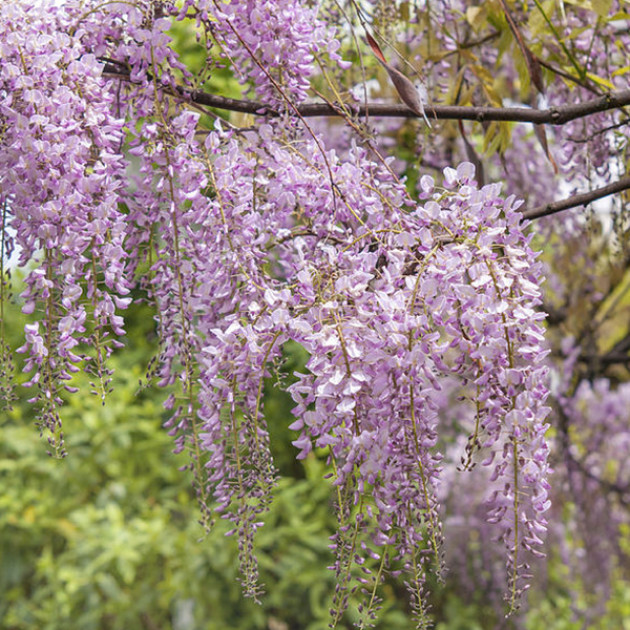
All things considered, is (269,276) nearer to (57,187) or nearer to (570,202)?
(57,187)

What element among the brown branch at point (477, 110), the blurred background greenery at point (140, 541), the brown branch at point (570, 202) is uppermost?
the brown branch at point (477, 110)

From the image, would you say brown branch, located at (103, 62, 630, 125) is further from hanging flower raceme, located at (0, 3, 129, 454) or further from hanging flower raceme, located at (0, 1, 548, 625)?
hanging flower raceme, located at (0, 3, 129, 454)

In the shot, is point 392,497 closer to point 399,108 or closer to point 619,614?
point 399,108

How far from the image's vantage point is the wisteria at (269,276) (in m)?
0.89

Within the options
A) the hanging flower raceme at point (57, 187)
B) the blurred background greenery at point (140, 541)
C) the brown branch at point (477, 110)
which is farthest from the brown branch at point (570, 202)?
the blurred background greenery at point (140, 541)

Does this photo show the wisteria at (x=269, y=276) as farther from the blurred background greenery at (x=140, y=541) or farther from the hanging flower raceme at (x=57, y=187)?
the blurred background greenery at (x=140, y=541)

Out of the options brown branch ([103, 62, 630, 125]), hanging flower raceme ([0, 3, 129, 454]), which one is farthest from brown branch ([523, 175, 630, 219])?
hanging flower raceme ([0, 3, 129, 454])

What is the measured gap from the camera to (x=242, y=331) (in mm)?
928

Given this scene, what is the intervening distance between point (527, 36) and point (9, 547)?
92.2 inches

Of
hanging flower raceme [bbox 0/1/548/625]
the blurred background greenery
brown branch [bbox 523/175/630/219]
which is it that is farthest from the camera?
the blurred background greenery

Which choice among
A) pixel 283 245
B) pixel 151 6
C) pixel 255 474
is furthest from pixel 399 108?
pixel 255 474

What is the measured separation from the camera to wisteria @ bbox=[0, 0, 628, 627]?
2.91ft

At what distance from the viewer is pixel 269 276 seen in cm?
103

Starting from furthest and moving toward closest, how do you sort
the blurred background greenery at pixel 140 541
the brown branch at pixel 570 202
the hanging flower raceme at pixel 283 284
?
the blurred background greenery at pixel 140 541 < the brown branch at pixel 570 202 < the hanging flower raceme at pixel 283 284
